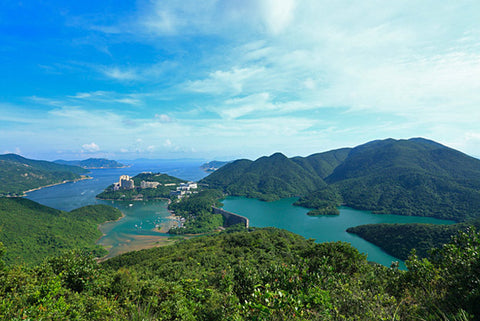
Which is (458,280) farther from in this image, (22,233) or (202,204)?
(202,204)

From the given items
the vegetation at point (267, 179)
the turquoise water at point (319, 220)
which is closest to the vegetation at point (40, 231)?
the turquoise water at point (319, 220)

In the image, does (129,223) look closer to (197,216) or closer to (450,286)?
(197,216)

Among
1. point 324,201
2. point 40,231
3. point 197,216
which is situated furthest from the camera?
point 324,201

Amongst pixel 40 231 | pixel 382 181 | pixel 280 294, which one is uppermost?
pixel 280 294

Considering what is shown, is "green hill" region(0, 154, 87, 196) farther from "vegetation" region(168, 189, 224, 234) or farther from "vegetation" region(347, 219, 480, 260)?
"vegetation" region(347, 219, 480, 260)

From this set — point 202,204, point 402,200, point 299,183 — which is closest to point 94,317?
point 202,204

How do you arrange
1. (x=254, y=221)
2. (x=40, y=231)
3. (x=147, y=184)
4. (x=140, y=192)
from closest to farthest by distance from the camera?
1. (x=40, y=231)
2. (x=254, y=221)
3. (x=140, y=192)
4. (x=147, y=184)

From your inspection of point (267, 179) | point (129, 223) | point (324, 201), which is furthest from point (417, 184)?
point (129, 223)
